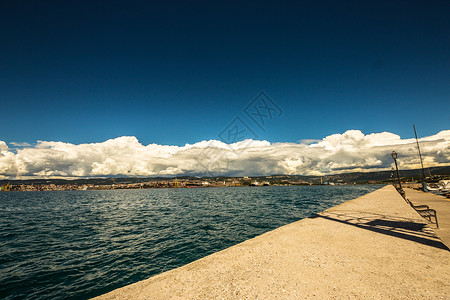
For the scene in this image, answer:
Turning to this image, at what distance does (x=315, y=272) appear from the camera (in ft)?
15.7

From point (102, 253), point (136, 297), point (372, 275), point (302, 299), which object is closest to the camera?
point (302, 299)

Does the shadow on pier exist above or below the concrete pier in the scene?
below

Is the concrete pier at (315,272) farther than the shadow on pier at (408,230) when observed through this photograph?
No

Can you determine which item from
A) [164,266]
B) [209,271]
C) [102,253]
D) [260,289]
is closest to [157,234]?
[102,253]

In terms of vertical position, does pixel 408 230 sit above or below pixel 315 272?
below

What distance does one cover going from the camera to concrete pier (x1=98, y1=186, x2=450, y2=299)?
3.93 meters

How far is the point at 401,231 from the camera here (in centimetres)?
856

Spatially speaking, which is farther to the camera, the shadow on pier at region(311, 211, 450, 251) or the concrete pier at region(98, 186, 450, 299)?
the shadow on pier at region(311, 211, 450, 251)

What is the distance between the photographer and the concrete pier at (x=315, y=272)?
12.9ft

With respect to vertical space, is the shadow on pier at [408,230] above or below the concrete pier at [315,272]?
below

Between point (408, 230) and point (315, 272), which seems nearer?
point (315, 272)

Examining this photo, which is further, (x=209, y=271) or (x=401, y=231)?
(x=401, y=231)

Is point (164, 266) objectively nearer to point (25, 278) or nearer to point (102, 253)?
point (102, 253)

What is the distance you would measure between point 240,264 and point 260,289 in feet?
4.79
